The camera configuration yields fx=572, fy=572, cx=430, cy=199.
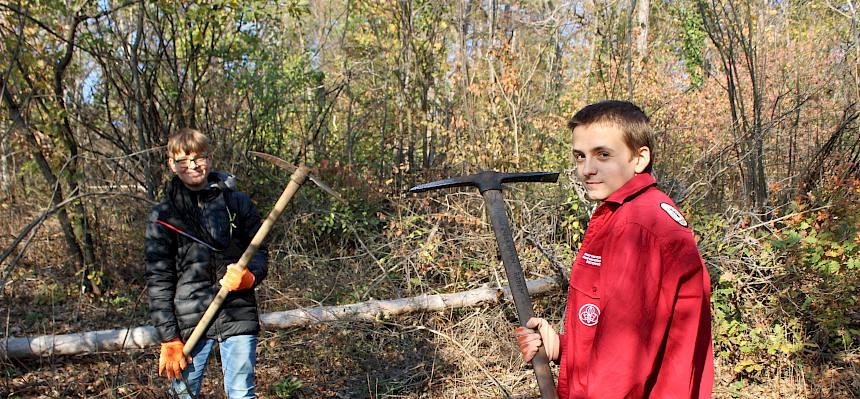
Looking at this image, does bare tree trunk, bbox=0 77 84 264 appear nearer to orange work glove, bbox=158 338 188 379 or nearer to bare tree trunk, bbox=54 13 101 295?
bare tree trunk, bbox=54 13 101 295

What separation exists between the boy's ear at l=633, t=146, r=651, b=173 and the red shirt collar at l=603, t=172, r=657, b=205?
2 cm

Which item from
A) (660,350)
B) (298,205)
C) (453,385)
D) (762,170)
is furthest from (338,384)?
(762,170)

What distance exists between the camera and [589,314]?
5.33 feet

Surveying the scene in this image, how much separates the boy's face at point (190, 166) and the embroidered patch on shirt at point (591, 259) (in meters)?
1.93

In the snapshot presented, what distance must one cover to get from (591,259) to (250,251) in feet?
5.37

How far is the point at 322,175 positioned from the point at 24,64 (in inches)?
123

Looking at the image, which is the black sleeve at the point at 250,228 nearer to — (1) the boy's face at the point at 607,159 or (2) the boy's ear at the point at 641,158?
(1) the boy's face at the point at 607,159

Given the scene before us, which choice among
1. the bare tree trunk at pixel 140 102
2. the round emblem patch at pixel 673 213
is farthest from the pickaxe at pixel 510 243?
the bare tree trunk at pixel 140 102

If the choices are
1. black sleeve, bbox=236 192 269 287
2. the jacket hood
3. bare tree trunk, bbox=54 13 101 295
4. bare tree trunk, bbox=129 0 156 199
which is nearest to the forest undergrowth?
bare tree trunk, bbox=54 13 101 295

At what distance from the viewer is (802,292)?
404 cm

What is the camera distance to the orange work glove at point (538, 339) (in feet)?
6.18

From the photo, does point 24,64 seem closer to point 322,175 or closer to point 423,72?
Result: point 322,175

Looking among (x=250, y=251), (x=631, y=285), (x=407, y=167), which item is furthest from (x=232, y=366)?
(x=407, y=167)

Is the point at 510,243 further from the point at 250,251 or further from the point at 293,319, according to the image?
the point at 293,319
